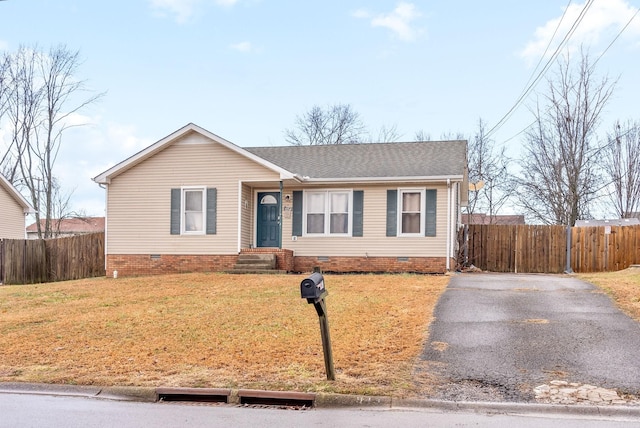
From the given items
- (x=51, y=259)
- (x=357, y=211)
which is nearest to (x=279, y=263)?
(x=357, y=211)

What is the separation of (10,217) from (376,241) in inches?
710

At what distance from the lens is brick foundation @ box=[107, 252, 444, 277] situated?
18.1 meters

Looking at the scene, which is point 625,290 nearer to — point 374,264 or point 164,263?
point 374,264

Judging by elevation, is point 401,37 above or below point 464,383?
above

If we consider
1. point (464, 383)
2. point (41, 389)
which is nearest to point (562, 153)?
point (464, 383)

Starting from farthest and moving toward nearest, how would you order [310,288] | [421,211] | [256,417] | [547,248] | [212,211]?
[547,248] < [212,211] < [421,211] < [310,288] < [256,417]

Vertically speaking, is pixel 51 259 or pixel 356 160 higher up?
pixel 356 160

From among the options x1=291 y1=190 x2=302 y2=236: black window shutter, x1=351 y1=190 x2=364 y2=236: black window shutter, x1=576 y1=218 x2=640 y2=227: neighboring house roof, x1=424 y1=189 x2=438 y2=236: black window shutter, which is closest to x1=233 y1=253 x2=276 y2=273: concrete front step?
x1=291 y1=190 x2=302 y2=236: black window shutter

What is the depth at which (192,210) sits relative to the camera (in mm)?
18984

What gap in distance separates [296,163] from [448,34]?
701 cm

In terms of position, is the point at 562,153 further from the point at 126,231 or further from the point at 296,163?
the point at 126,231

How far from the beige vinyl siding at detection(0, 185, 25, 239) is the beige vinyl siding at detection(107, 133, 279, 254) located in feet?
32.1

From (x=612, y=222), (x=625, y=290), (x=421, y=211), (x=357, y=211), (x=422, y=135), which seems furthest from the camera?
(x=422, y=135)

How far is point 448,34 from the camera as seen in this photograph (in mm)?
15805
